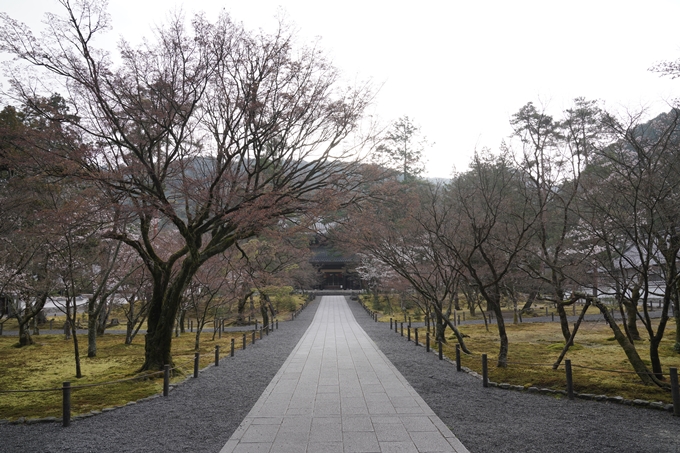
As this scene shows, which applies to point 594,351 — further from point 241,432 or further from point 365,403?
point 241,432

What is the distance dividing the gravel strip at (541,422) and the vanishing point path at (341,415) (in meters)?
0.38

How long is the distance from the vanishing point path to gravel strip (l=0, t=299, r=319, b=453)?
1.10 feet

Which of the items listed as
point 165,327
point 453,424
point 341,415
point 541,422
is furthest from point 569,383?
point 165,327

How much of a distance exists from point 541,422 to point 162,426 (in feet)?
19.0

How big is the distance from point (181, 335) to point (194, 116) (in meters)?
16.6

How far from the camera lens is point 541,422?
21.2 ft

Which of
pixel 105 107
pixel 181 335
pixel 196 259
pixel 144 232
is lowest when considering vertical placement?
pixel 181 335

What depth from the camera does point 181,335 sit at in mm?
24062

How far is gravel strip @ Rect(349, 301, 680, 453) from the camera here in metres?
5.49

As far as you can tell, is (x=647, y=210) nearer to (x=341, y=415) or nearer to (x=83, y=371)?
(x=341, y=415)

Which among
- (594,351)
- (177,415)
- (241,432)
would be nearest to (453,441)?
(241,432)

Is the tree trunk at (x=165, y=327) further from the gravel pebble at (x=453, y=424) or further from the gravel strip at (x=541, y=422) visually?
the gravel strip at (x=541, y=422)

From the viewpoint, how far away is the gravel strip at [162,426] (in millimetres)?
5738

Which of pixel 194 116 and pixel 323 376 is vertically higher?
pixel 194 116
